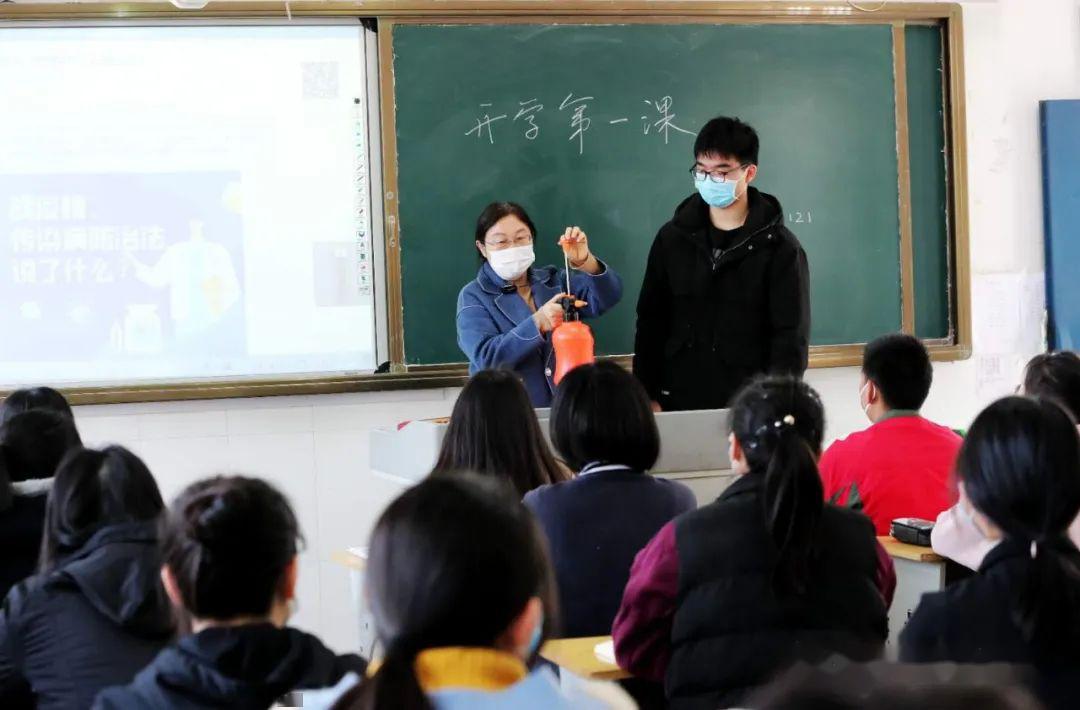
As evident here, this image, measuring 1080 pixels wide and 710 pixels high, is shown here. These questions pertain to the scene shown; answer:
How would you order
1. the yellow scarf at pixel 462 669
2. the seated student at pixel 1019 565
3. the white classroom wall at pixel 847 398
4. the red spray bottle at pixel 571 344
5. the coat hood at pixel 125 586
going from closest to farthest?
the yellow scarf at pixel 462 669 < the seated student at pixel 1019 565 < the coat hood at pixel 125 586 < the red spray bottle at pixel 571 344 < the white classroom wall at pixel 847 398

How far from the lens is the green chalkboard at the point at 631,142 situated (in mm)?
4041

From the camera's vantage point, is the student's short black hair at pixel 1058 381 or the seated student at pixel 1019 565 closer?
the seated student at pixel 1019 565

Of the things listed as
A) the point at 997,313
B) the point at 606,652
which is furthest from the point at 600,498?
the point at 997,313

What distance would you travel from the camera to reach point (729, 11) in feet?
13.9

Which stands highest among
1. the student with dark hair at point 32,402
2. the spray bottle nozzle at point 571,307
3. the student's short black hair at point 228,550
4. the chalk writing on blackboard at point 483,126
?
the chalk writing on blackboard at point 483,126

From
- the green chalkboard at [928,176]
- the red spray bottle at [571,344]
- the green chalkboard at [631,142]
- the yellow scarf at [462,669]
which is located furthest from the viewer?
the green chalkboard at [928,176]

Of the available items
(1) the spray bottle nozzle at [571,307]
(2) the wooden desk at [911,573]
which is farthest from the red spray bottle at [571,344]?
(2) the wooden desk at [911,573]

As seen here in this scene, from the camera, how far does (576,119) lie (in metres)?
4.16

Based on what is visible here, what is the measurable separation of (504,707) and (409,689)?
0.10m

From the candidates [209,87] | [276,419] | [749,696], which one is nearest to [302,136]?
[209,87]

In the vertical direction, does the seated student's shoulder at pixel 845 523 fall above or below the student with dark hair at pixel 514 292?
below

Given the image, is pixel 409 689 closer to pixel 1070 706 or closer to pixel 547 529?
pixel 1070 706

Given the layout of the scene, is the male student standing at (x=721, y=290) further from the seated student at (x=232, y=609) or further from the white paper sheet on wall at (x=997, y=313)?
the seated student at (x=232, y=609)

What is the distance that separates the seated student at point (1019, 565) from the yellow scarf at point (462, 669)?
2.43ft
